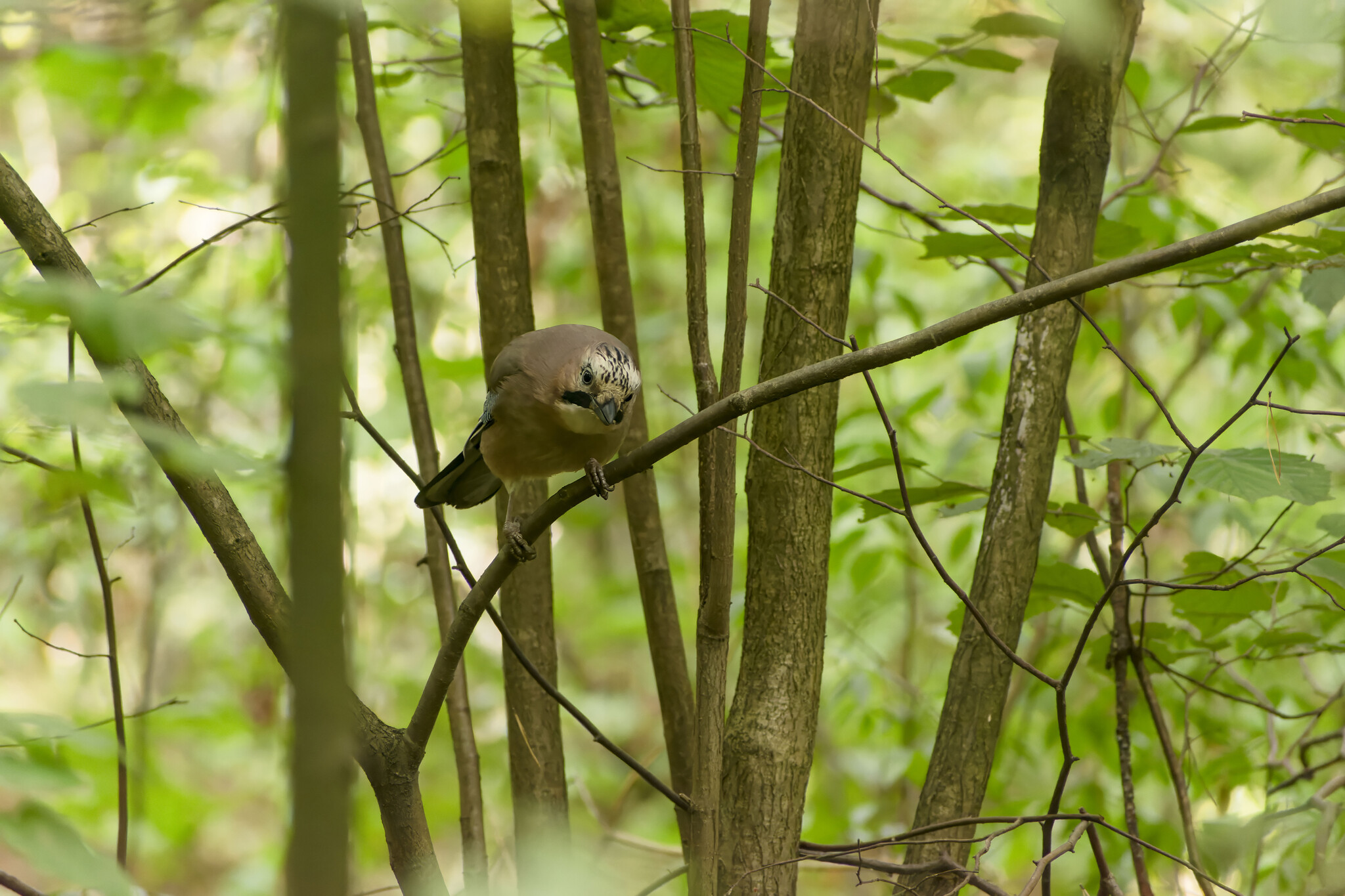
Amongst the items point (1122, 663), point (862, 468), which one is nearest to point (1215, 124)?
point (862, 468)

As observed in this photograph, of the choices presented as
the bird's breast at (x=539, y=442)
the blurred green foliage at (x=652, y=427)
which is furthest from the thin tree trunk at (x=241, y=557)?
the bird's breast at (x=539, y=442)

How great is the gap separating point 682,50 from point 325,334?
4.55 ft

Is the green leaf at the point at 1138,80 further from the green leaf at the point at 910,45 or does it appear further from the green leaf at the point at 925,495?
the green leaf at the point at 925,495

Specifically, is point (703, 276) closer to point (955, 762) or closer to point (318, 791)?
point (955, 762)

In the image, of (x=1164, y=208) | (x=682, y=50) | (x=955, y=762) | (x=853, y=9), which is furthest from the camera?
(x=1164, y=208)

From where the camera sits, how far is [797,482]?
2115 millimetres

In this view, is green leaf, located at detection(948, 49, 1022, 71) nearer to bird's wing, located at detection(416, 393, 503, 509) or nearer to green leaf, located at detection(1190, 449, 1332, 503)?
green leaf, located at detection(1190, 449, 1332, 503)

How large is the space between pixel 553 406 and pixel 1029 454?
1.21 m

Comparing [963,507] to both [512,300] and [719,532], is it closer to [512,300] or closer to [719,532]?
[719,532]

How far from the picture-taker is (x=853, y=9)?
211cm

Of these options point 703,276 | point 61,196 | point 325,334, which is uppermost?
point 61,196

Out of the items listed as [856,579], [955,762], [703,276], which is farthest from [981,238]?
[856,579]

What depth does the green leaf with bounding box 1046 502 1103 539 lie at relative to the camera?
2.45 meters

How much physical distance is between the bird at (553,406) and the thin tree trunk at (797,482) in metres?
0.53
